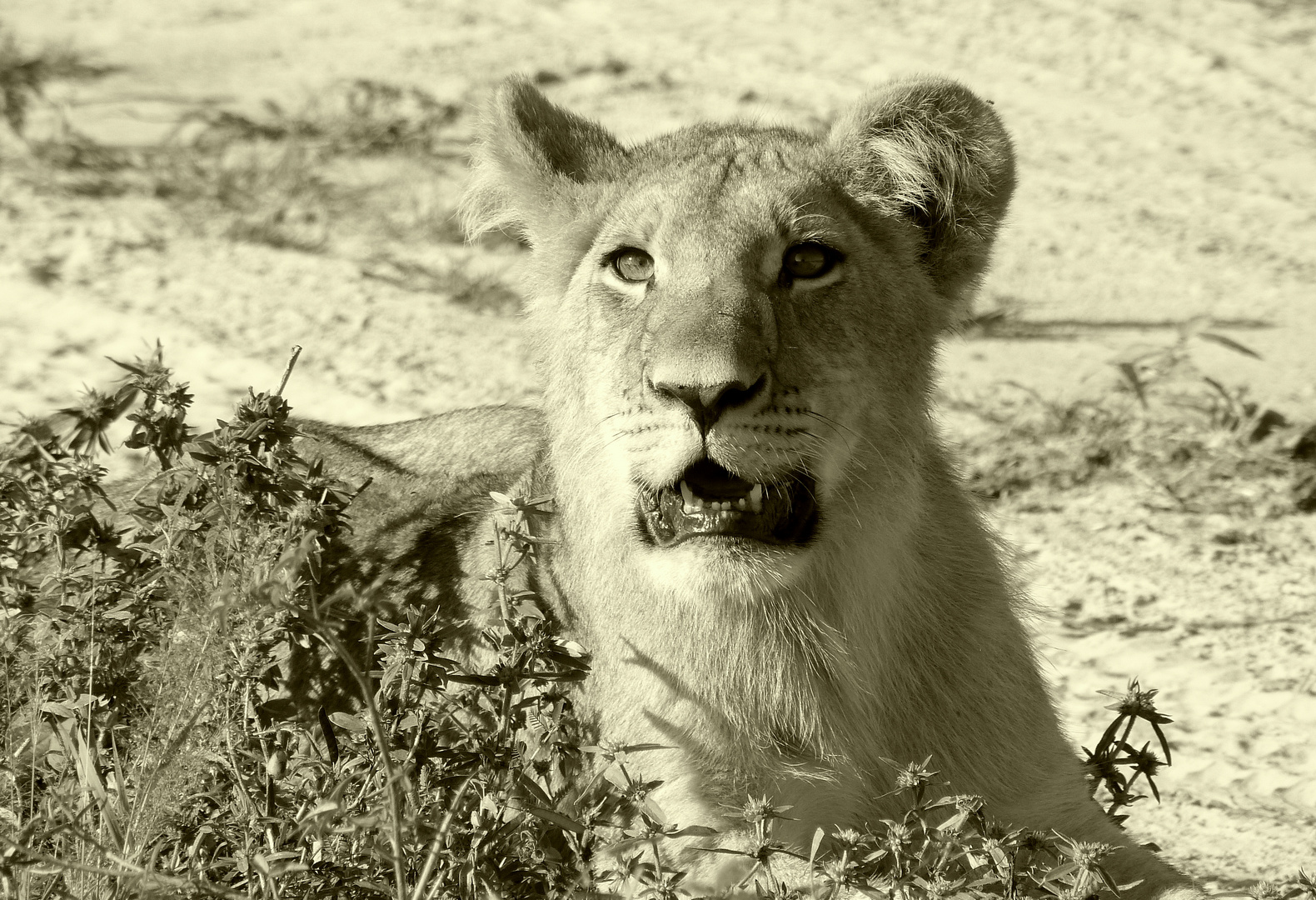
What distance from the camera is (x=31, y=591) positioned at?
11.1 ft

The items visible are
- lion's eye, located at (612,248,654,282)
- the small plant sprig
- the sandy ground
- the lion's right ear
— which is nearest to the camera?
the small plant sprig

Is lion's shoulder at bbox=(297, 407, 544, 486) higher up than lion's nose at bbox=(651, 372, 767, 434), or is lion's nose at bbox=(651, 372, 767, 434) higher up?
lion's nose at bbox=(651, 372, 767, 434)

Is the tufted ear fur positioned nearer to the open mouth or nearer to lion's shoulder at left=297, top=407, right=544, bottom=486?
the open mouth

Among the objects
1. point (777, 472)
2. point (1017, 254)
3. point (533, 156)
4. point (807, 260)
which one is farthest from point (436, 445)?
point (1017, 254)

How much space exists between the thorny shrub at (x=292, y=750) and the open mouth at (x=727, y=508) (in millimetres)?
244

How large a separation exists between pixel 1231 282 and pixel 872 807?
4200 millimetres

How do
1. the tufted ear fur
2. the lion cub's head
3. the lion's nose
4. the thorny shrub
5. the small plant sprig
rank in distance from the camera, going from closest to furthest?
the thorny shrub, the lion's nose, the lion cub's head, the small plant sprig, the tufted ear fur

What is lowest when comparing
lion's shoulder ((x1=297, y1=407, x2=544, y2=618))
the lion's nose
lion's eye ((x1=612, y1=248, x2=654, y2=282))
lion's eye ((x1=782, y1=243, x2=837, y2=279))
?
lion's shoulder ((x1=297, y1=407, x2=544, y2=618))

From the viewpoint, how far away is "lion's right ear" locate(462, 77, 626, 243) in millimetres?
3564

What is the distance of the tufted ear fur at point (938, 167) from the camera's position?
3408mm

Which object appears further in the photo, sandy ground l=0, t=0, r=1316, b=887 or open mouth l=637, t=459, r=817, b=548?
sandy ground l=0, t=0, r=1316, b=887

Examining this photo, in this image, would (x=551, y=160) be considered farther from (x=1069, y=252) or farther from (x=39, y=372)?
(x=1069, y=252)

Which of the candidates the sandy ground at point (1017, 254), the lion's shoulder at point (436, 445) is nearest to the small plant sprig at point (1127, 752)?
the sandy ground at point (1017, 254)

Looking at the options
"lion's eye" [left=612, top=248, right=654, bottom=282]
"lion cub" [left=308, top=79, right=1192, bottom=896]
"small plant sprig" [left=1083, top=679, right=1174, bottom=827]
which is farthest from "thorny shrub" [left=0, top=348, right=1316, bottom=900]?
"lion's eye" [left=612, top=248, right=654, bottom=282]
